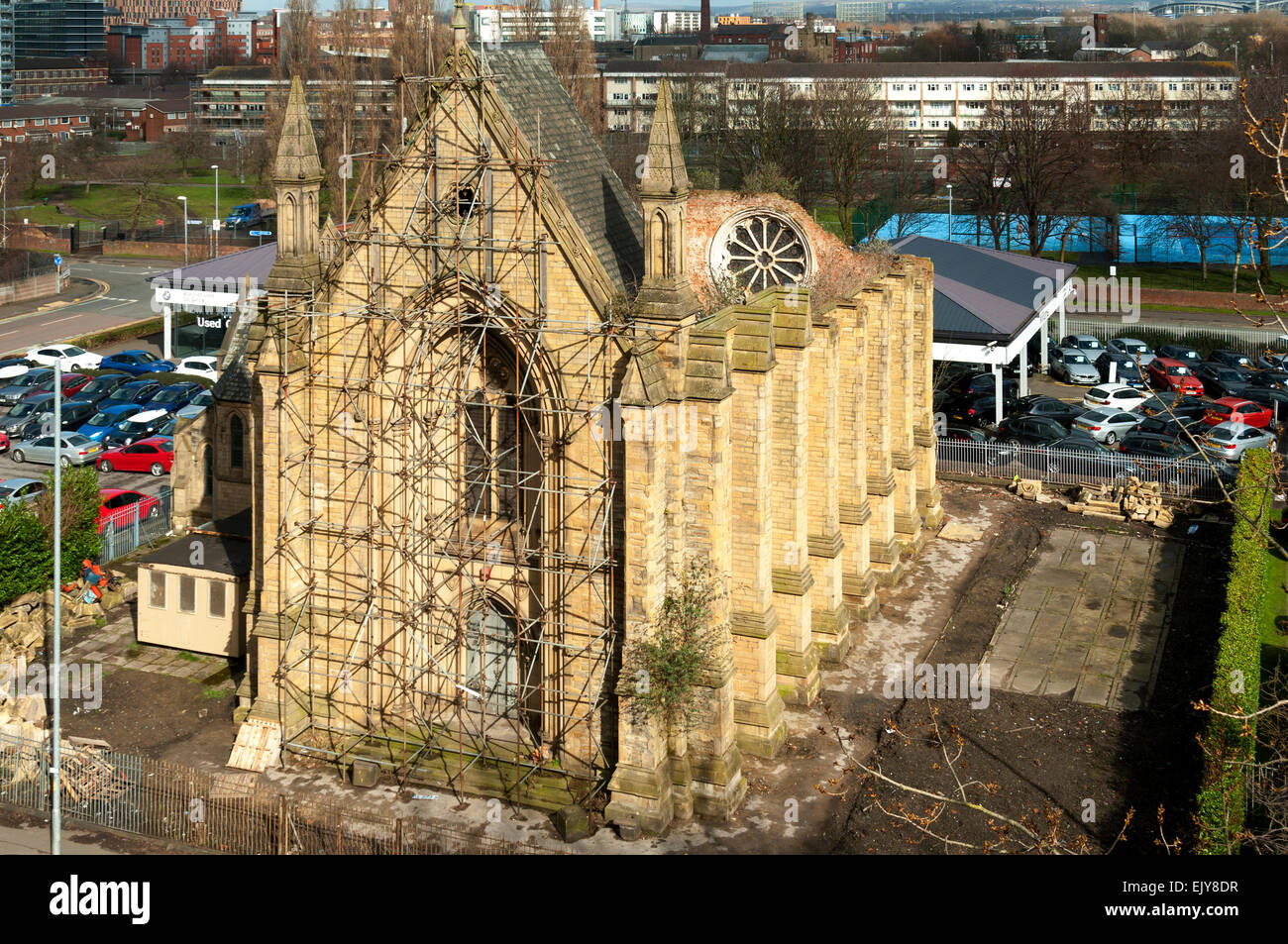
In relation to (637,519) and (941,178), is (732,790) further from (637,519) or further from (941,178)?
(941,178)

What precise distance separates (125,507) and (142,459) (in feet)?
25.5

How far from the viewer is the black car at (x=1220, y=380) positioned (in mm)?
57219

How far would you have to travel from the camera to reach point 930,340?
4128 centimetres

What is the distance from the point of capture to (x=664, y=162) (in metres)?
23.9

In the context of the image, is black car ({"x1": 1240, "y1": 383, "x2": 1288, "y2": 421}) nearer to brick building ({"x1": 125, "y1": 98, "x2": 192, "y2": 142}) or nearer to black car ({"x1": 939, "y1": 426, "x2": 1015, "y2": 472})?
black car ({"x1": 939, "y1": 426, "x2": 1015, "y2": 472})

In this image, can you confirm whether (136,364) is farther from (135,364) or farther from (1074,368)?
(1074,368)

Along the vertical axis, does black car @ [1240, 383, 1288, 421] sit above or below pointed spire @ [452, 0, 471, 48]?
below

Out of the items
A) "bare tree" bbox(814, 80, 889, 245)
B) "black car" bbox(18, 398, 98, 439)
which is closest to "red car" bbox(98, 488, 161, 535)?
"black car" bbox(18, 398, 98, 439)

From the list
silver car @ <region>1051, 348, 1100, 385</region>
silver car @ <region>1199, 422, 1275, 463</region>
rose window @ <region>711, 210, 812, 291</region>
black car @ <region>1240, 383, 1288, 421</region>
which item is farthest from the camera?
silver car @ <region>1051, 348, 1100, 385</region>

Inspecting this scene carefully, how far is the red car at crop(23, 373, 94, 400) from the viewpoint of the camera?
58.1m

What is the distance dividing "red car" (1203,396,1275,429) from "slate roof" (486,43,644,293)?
3067cm

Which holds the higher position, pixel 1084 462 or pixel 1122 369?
pixel 1122 369

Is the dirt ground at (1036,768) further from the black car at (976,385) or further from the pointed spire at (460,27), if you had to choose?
the black car at (976,385)

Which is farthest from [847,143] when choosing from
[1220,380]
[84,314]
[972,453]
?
[84,314]
